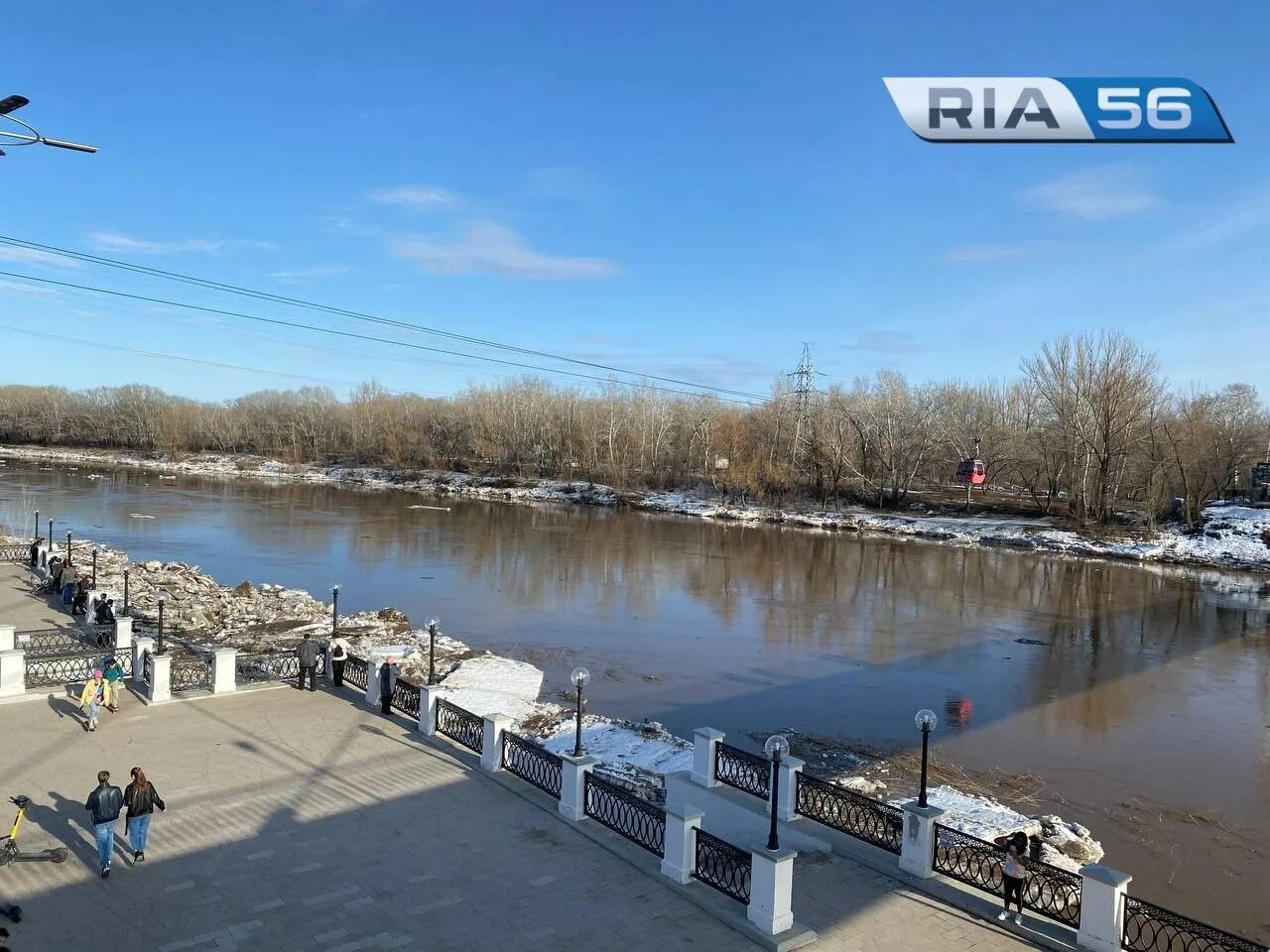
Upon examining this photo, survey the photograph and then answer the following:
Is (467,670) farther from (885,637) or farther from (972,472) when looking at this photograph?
(972,472)

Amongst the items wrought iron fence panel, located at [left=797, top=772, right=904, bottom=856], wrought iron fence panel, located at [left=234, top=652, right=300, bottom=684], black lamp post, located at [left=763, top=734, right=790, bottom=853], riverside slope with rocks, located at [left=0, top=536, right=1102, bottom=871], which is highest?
black lamp post, located at [left=763, top=734, right=790, bottom=853]

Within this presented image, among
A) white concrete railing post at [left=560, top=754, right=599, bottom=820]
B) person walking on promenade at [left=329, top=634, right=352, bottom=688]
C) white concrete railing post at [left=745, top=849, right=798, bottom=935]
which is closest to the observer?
white concrete railing post at [left=745, top=849, right=798, bottom=935]

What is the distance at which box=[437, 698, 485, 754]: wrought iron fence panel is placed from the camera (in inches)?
472

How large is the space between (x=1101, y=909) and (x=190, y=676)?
14.2m

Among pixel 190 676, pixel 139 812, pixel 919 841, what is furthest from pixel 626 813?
pixel 190 676

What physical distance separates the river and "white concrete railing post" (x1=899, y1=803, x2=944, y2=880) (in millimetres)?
4000

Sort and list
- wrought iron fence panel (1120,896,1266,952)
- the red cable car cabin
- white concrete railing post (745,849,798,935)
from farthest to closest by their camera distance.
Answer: the red cable car cabin < white concrete railing post (745,849,798,935) < wrought iron fence panel (1120,896,1266,952)

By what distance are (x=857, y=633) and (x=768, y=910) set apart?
19046 millimetres

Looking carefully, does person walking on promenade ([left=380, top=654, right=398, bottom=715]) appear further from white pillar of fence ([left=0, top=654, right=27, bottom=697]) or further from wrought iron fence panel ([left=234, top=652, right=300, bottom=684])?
white pillar of fence ([left=0, top=654, right=27, bottom=697])

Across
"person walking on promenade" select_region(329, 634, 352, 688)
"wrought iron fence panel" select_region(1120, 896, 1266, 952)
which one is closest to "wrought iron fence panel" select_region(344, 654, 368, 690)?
"person walking on promenade" select_region(329, 634, 352, 688)

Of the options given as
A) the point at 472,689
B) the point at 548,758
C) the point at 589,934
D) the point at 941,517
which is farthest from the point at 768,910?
the point at 941,517

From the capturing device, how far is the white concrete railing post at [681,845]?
845 cm

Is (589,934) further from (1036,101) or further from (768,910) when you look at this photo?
(1036,101)

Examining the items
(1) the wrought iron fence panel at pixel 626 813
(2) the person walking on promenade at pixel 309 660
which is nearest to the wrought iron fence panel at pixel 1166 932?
(1) the wrought iron fence panel at pixel 626 813
